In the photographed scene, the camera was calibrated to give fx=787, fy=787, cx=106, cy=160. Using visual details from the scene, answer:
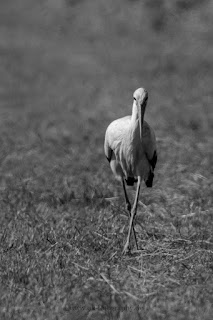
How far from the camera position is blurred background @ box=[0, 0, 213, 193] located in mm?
7621

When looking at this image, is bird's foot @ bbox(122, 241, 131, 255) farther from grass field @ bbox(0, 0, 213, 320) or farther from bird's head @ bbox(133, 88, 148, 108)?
bird's head @ bbox(133, 88, 148, 108)

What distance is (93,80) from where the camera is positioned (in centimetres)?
1105

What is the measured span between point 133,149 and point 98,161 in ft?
6.89

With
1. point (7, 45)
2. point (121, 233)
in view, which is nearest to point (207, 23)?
point (7, 45)

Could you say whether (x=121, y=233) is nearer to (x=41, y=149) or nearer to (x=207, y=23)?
(x=41, y=149)

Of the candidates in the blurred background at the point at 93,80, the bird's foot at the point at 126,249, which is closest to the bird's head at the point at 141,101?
the bird's foot at the point at 126,249

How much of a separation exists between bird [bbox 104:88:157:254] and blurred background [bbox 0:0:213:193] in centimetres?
95

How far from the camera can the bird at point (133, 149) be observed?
5.32m

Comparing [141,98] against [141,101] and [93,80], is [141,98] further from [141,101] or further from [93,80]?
[93,80]

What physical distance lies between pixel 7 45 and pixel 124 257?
330 inches

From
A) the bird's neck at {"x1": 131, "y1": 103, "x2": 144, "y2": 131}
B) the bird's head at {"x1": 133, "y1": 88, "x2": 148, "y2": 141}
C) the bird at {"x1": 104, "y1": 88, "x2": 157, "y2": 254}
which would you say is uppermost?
the bird's head at {"x1": 133, "y1": 88, "x2": 148, "y2": 141}

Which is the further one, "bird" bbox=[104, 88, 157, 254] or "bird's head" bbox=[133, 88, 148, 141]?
"bird" bbox=[104, 88, 157, 254]

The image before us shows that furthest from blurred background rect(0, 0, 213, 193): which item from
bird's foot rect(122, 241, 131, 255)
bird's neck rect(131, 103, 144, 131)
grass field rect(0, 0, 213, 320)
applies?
bird's foot rect(122, 241, 131, 255)

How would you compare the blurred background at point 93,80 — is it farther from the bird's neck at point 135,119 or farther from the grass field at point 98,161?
the bird's neck at point 135,119
